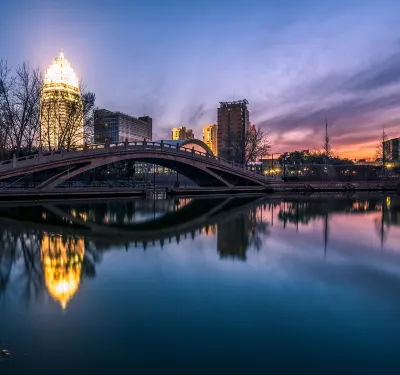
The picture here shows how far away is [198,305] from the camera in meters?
4.91

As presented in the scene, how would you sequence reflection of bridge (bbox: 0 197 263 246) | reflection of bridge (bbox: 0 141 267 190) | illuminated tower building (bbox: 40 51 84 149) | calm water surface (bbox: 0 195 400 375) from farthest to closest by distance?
illuminated tower building (bbox: 40 51 84 149) < reflection of bridge (bbox: 0 141 267 190) < reflection of bridge (bbox: 0 197 263 246) < calm water surface (bbox: 0 195 400 375)

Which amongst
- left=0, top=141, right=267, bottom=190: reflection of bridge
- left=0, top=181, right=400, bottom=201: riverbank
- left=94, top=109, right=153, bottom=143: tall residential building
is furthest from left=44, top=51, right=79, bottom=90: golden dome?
left=0, top=181, right=400, bottom=201: riverbank

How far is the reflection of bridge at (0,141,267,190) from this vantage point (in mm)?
23000

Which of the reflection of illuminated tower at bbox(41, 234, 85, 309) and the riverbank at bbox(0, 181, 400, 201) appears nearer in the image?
the reflection of illuminated tower at bbox(41, 234, 85, 309)

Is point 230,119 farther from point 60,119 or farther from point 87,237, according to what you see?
point 87,237

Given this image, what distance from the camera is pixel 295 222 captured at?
14352 mm

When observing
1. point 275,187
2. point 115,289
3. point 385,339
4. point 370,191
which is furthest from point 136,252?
point 370,191

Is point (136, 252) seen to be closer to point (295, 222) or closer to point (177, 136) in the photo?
point (295, 222)

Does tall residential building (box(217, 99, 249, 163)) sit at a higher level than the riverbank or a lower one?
higher

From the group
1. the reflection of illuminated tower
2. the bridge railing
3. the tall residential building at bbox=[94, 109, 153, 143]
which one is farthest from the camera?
the tall residential building at bbox=[94, 109, 153, 143]

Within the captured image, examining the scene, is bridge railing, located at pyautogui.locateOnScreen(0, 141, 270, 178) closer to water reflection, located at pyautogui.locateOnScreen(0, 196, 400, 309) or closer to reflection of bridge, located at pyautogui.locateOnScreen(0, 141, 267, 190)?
reflection of bridge, located at pyautogui.locateOnScreen(0, 141, 267, 190)

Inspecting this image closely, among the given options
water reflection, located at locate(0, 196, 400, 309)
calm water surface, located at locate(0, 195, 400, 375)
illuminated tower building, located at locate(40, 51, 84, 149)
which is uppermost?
illuminated tower building, located at locate(40, 51, 84, 149)

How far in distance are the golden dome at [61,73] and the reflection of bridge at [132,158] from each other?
46.1m

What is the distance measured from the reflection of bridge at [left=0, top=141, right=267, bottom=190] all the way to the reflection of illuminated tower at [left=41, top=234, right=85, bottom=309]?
49.2 feet
